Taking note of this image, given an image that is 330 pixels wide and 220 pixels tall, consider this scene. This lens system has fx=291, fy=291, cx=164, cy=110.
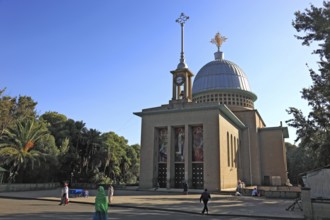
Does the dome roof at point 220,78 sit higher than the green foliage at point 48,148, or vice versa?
the dome roof at point 220,78

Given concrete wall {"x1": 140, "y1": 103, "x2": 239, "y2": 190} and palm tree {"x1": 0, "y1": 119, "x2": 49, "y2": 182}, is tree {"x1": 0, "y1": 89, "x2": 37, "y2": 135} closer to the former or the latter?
palm tree {"x1": 0, "y1": 119, "x2": 49, "y2": 182}

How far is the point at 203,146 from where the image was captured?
31.6 m

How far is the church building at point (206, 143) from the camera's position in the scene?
3136 cm

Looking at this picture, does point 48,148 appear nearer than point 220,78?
Yes

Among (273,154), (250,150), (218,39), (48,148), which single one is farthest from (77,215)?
(218,39)

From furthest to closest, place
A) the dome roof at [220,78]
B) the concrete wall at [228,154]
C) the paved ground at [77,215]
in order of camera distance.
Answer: the dome roof at [220,78], the concrete wall at [228,154], the paved ground at [77,215]

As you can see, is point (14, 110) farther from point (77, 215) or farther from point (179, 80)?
point (77, 215)

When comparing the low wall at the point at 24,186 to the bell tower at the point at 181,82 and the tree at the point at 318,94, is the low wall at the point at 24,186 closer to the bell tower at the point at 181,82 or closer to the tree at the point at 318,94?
the bell tower at the point at 181,82

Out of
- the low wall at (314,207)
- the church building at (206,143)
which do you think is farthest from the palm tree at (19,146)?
the low wall at (314,207)

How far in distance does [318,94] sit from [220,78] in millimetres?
25508

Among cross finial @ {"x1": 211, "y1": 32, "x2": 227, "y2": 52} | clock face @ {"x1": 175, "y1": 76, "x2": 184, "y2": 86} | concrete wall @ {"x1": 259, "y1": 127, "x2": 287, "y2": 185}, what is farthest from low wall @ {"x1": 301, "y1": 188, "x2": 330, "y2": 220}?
cross finial @ {"x1": 211, "y1": 32, "x2": 227, "y2": 52}

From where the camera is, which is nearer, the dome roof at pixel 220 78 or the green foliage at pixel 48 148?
the green foliage at pixel 48 148

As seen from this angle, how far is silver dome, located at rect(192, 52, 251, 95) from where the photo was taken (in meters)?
45.4

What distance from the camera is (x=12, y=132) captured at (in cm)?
3294
